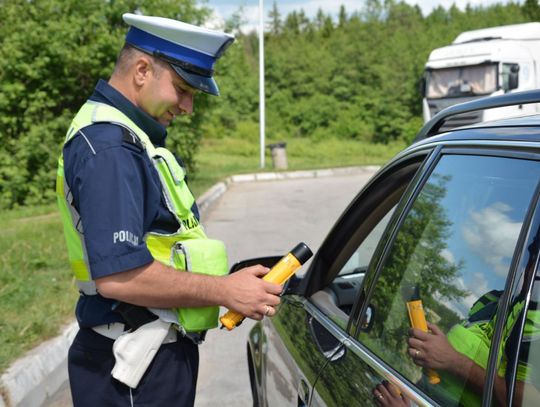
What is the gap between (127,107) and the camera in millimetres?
2117

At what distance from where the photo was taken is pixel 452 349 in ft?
5.28

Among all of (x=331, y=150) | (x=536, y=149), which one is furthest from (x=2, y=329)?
(x=331, y=150)

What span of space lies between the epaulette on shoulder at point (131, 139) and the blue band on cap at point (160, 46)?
0.27m

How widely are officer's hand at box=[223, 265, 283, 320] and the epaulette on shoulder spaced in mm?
472

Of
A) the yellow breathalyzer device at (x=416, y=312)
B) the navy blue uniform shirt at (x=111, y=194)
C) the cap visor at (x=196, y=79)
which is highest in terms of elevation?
the cap visor at (x=196, y=79)

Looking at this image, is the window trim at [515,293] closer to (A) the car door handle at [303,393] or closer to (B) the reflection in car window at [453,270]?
(B) the reflection in car window at [453,270]

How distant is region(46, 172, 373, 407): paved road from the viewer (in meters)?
4.48

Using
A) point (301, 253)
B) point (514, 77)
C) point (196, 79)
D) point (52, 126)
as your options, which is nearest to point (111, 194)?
point (196, 79)

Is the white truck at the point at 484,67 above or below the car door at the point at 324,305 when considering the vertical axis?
above

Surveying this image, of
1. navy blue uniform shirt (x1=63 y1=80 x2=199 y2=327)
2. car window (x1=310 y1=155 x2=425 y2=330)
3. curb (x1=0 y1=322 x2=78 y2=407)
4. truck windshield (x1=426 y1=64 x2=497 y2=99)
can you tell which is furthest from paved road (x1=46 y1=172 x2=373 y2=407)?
truck windshield (x1=426 y1=64 x2=497 y2=99)

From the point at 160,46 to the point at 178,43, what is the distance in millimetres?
56

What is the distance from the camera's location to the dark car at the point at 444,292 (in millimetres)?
1355

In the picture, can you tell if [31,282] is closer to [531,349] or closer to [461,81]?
[531,349]

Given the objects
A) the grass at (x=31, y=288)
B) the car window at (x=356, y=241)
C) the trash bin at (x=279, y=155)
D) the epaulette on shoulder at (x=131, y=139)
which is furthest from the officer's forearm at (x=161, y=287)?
the trash bin at (x=279, y=155)
